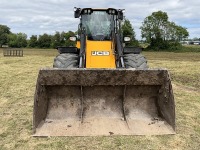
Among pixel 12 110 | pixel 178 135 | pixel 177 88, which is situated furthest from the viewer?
pixel 177 88

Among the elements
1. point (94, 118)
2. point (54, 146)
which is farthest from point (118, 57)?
point (54, 146)

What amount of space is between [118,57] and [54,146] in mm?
2674

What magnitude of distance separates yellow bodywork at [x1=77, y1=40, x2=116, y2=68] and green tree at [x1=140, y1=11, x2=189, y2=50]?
48.7 metres

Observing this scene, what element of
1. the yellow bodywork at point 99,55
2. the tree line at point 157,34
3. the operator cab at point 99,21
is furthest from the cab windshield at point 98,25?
the tree line at point 157,34

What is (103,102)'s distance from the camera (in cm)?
513

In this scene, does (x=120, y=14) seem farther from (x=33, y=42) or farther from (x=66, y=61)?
(x=33, y=42)

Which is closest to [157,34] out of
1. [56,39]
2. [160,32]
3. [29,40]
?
[160,32]

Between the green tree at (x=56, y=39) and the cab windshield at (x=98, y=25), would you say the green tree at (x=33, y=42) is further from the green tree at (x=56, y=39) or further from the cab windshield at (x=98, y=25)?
the cab windshield at (x=98, y=25)

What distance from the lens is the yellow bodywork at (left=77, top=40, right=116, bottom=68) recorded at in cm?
640

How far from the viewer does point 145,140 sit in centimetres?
459

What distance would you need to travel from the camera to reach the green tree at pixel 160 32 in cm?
5506

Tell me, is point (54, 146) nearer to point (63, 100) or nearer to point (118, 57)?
point (63, 100)

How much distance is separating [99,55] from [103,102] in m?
1.63

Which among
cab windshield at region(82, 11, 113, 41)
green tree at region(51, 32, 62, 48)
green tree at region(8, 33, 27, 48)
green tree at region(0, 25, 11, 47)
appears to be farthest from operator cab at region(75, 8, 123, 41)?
green tree at region(0, 25, 11, 47)
